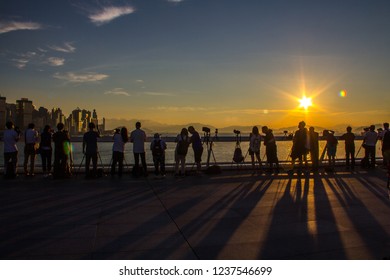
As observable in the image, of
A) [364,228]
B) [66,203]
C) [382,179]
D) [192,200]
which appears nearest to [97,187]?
[66,203]

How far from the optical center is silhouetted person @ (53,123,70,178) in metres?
12.5

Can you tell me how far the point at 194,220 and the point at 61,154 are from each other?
7457 mm

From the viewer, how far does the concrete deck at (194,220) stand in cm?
514

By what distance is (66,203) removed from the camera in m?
8.48

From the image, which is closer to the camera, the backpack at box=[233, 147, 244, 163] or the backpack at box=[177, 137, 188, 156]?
the backpack at box=[177, 137, 188, 156]

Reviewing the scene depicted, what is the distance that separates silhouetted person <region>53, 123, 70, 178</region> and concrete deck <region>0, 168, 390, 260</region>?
105cm

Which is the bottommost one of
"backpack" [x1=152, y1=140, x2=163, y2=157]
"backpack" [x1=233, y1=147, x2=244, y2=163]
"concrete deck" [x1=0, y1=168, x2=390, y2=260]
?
"concrete deck" [x1=0, y1=168, x2=390, y2=260]

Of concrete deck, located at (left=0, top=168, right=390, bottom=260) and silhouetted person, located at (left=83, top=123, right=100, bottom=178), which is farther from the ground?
silhouetted person, located at (left=83, top=123, right=100, bottom=178)

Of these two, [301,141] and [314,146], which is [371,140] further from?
[301,141]

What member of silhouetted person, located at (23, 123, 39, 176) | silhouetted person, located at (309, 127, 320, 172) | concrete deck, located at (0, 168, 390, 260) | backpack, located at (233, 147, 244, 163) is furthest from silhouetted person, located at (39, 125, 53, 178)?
silhouetted person, located at (309, 127, 320, 172)

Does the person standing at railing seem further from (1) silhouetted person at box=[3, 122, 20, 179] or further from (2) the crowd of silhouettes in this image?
(1) silhouetted person at box=[3, 122, 20, 179]

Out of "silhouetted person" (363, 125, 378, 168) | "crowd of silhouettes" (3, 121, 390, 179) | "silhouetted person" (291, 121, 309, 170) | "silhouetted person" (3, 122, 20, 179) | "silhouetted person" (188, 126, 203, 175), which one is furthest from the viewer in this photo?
"silhouetted person" (363, 125, 378, 168)

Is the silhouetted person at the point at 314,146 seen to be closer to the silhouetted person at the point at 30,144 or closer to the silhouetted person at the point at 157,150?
the silhouetted person at the point at 157,150

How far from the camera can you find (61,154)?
12.7 metres
